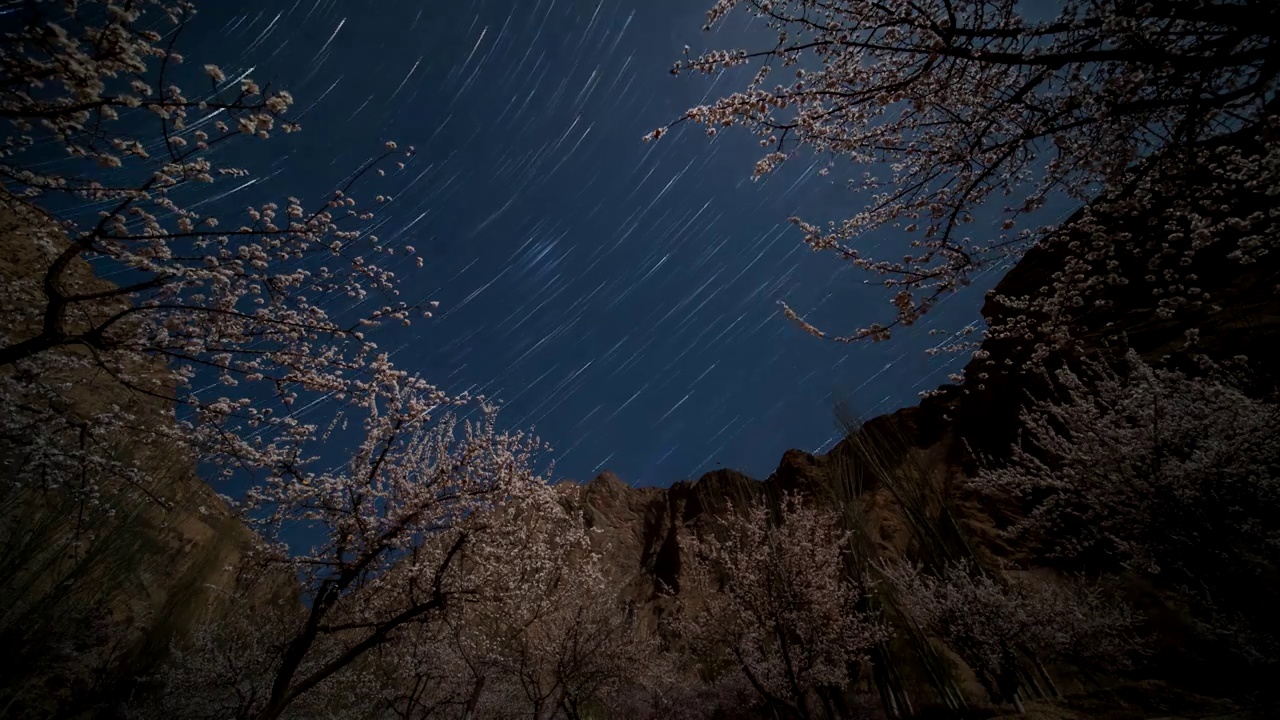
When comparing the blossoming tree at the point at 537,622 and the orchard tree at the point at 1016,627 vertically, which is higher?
the blossoming tree at the point at 537,622

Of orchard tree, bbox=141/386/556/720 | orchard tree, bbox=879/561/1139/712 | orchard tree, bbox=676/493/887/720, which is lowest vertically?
orchard tree, bbox=879/561/1139/712

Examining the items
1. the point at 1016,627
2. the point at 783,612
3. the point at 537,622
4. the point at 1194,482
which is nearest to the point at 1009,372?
the point at 1194,482

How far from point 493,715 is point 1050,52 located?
31.0 m

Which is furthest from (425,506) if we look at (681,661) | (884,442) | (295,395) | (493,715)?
(884,442)

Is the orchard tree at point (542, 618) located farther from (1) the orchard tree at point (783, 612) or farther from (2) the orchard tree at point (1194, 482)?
(2) the orchard tree at point (1194, 482)

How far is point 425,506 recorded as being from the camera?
912cm

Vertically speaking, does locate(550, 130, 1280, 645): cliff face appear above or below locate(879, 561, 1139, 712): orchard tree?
above

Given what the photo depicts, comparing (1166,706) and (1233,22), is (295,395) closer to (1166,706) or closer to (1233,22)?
(1233,22)

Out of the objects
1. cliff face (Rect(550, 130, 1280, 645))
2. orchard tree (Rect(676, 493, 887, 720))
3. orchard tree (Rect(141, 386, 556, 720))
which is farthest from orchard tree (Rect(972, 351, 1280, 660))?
orchard tree (Rect(141, 386, 556, 720))

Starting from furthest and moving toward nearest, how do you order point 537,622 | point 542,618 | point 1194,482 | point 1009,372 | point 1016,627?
point 537,622
point 542,618
point 1016,627
point 1194,482
point 1009,372

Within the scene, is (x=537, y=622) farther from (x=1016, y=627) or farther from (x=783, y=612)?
(x=1016, y=627)

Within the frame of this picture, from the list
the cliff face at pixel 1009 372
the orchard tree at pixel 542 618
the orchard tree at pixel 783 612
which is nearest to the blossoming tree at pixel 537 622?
the orchard tree at pixel 542 618

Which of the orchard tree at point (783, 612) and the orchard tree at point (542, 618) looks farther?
the orchard tree at point (783, 612)

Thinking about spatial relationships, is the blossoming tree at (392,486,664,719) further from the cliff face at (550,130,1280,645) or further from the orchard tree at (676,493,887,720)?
the cliff face at (550,130,1280,645)
